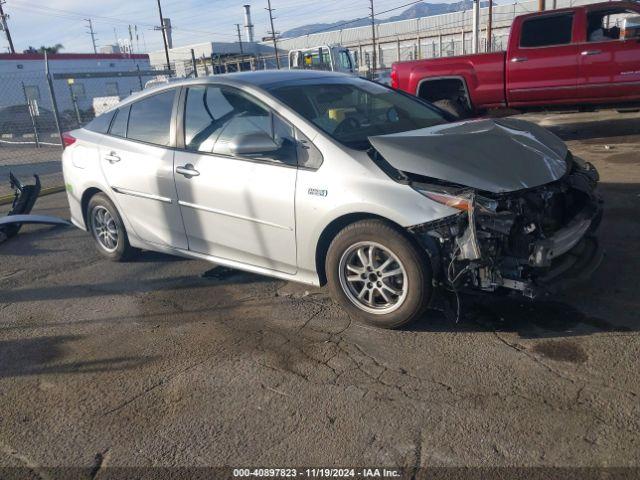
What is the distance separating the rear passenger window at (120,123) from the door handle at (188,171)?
99 cm

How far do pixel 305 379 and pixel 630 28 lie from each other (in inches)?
342

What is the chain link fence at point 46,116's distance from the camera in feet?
36.8

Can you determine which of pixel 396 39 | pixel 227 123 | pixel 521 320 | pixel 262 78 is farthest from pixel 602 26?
pixel 396 39

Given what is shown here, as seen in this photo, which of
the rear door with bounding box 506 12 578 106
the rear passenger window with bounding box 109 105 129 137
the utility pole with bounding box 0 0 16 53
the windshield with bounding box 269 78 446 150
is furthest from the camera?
the utility pole with bounding box 0 0 16 53

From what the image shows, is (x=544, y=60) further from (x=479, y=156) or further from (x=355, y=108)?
(x=479, y=156)

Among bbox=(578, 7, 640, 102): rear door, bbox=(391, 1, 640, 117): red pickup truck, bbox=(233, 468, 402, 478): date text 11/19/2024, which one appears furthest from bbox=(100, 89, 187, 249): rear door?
bbox=(578, 7, 640, 102): rear door

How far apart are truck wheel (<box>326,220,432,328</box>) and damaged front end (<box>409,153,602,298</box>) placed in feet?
0.39

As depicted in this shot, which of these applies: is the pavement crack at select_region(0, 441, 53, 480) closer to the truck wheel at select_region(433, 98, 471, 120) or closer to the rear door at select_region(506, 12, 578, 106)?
the truck wheel at select_region(433, 98, 471, 120)

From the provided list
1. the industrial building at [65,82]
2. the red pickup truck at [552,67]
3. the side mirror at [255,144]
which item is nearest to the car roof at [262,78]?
the side mirror at [255,144]

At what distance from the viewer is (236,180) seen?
4.17 m

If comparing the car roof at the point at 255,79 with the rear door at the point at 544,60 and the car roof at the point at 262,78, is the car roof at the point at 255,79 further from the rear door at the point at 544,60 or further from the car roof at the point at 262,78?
the rear door at the point at 544,60

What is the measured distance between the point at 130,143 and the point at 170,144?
1.89 ft

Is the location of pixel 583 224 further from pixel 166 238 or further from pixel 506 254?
pixel 166 238

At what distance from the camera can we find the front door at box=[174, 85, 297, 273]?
3.98 m
